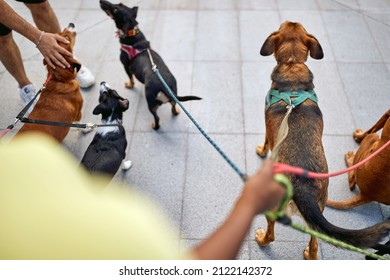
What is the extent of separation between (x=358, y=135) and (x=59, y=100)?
11.3ft

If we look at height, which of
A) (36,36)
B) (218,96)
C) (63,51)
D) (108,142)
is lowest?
(218,96)

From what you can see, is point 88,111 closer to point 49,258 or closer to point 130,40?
point 130,40

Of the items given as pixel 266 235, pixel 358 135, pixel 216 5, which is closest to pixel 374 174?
pixel 266 235

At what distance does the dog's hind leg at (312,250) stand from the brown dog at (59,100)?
105 inches

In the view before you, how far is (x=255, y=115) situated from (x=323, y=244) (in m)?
1.77

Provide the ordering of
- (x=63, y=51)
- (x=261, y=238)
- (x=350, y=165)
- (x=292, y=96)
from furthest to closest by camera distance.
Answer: (x=350, y=165) → (x=63, y=51) → (x=261, y=238) → (x=292, y=96)

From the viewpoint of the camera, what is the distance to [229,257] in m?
0.99

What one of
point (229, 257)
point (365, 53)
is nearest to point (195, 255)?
point (229, 257)

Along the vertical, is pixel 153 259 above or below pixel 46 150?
below

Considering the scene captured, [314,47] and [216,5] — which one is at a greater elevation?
[314,47]

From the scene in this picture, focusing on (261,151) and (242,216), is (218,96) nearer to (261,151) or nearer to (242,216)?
(261,151)

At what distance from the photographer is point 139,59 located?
376cm

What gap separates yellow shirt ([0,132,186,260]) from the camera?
0.99 m

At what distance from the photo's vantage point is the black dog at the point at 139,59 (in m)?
3.56
